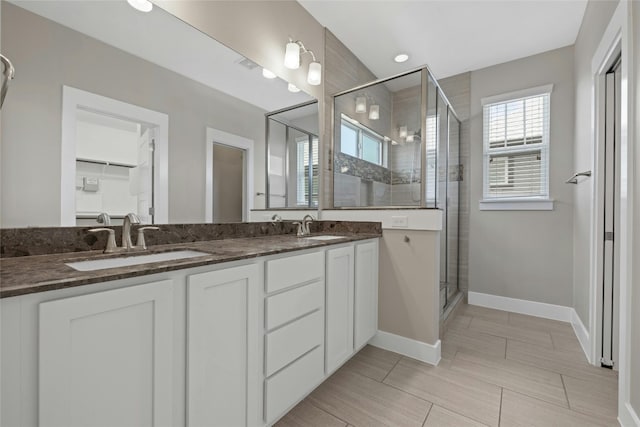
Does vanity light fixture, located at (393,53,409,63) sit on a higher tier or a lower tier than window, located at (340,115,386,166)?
higher

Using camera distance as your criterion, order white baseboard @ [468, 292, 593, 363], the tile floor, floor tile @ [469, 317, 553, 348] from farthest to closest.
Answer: white baseboard @ [468, 292, 593, 363] → floor tile @ [469, 317, 553, 348] → the tile floor

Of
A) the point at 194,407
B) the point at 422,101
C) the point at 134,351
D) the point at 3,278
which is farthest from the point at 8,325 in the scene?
the point at 422,101

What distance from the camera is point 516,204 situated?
2.91m

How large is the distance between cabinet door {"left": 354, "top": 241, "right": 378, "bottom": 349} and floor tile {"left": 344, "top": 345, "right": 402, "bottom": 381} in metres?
0.14

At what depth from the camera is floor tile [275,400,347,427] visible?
1354mm

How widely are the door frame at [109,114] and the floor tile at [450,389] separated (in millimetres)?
1672

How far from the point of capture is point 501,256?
9.93ft

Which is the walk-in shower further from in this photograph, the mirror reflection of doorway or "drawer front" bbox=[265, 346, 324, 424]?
"drawer front" bbox=[265, 346, 324, 424]

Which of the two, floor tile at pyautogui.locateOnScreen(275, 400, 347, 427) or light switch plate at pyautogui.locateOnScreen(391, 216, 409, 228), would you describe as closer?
floor tile at pyautogui.locateOnScreen(275, 400, 347, 427)

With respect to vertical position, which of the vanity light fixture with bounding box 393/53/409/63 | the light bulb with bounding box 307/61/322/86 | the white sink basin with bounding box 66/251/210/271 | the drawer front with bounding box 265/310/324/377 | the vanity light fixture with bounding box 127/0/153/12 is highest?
the vanity light fixture with bounding box 393/53/409/63

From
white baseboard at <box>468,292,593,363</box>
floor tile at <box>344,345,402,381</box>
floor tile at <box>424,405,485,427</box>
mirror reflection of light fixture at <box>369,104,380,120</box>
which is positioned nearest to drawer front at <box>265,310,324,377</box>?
floor tile at <box>344,345,402,381</box>

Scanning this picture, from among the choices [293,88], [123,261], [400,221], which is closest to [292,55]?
[293,88]

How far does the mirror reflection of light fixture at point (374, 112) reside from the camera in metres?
2.77

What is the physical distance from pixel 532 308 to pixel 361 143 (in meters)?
2.42
